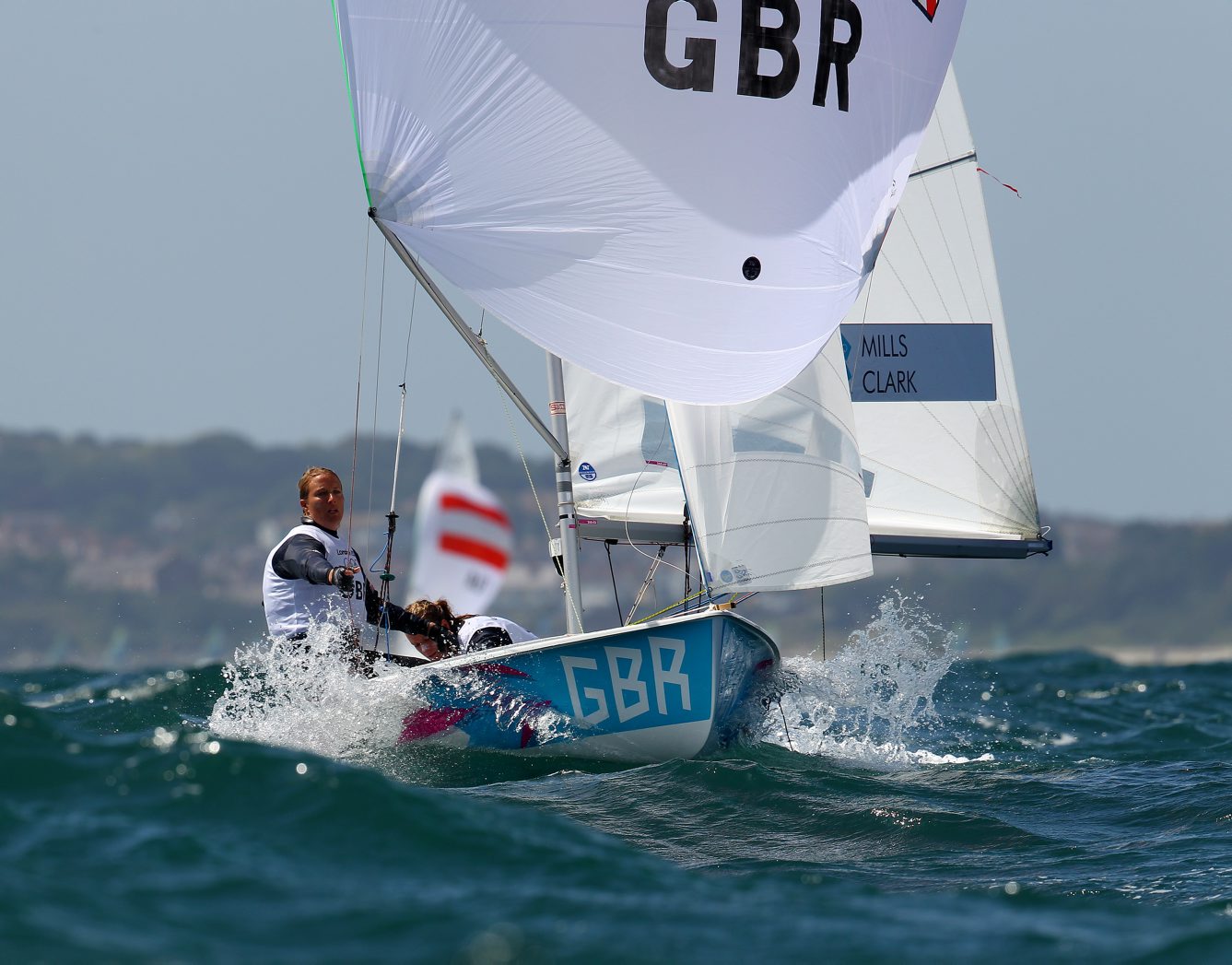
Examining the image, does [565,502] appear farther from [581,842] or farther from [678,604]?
[581,842]

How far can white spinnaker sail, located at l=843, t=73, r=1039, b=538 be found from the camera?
34.6 ft

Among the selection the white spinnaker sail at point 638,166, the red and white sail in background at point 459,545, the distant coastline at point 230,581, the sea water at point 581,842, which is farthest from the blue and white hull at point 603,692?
the distant coastline at point 230,581

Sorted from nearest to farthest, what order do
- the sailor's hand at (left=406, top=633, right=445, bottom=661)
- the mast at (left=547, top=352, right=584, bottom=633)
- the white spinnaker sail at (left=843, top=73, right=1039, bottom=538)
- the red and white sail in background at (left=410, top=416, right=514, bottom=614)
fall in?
the mast at (left=547, top=352, right=584, bottom=633) → the sailor's hand at (left=406, top=633, right=445, bottom=661) → the white spinnaker sail at (left=843, top=73, right=1039, bottom=538) → the red and white sail in background at (left=410, top=416, right=514, bottom=614)

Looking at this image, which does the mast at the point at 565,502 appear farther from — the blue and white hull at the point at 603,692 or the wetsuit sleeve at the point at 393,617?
the wetsuit sleeve at the point at 393,617

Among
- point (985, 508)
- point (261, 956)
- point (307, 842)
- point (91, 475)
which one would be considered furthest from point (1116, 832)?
point (91, 475)

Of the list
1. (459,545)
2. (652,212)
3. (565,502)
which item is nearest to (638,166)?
A: (652,212)

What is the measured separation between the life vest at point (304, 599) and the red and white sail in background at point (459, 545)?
56.9 ft

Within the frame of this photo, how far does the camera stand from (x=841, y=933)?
4.42 metres

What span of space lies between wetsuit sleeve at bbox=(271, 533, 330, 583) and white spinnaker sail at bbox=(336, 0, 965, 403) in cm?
134

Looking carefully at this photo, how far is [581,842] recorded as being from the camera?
5316 millimetres

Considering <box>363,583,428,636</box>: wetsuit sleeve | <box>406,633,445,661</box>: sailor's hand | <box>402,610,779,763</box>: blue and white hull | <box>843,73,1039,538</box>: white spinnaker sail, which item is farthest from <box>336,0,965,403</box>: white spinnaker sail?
<box>843,73,1039,538</box>: white spinnaker sail

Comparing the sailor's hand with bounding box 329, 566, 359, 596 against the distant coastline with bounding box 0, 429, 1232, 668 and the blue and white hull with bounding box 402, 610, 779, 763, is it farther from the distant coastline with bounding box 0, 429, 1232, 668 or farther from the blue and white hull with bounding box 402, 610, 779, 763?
the distant coastline with bounding box 0, 429, 1232, 668

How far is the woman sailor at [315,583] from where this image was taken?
700 centimetres

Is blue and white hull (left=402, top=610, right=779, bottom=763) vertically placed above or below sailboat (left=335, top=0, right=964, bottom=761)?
below
